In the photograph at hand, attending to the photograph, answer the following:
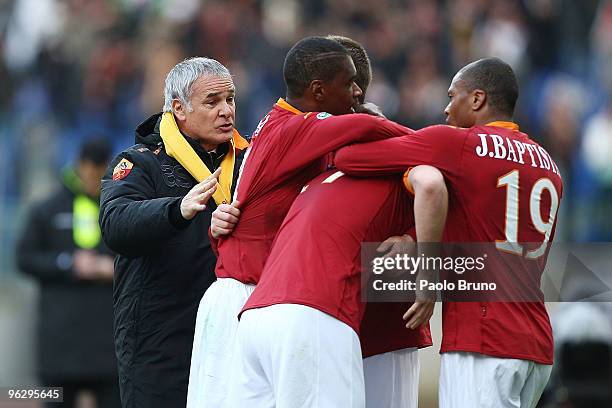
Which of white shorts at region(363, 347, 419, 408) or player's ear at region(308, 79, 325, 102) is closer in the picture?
player's ear at region(308, 79, 325, 102)

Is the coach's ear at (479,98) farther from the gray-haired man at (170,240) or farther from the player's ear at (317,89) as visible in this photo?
the gray-haired man at (170,240)

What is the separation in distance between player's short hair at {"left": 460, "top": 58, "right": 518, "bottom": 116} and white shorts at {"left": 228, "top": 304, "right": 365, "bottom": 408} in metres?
1.24

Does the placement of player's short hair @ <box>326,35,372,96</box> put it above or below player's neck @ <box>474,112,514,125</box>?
above

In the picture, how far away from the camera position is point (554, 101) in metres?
13.4

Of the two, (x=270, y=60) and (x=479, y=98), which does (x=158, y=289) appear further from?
(x=270, y=60)

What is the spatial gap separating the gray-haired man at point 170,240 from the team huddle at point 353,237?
1.07 ft

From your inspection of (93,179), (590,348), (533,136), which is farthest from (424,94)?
(590,348)

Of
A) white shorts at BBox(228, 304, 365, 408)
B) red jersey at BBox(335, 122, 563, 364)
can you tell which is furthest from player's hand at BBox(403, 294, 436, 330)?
white shorts at BBox(228, 304, 365, 408)

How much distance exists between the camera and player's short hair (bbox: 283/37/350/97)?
512cm

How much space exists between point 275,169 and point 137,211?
73 cm

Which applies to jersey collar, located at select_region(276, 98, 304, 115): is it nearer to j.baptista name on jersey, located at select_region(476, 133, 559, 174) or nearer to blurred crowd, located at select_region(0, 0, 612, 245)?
j.baptista name on jersey, located at select_region(476, 133, 559, 174)

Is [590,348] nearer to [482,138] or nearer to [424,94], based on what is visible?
[482,138]

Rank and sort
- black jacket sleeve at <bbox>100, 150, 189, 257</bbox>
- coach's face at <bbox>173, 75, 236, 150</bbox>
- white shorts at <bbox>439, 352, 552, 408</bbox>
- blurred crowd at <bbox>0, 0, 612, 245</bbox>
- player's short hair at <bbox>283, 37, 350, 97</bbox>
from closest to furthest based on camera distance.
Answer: white shorts at <bbox>439, 352, 552, 408</bbox>
player's short hair at <bbox>283, 37, 350, 97</bbox>
black jacket sleeve at <bbox>100, 150, 189, 257</bbox>
coach's face at <bbox>173, 75, 236, 150</bbox>
blurred crowd at <bbox>0, 0, 612, 245</bbox>

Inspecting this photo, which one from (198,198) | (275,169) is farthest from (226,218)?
(275,169)
